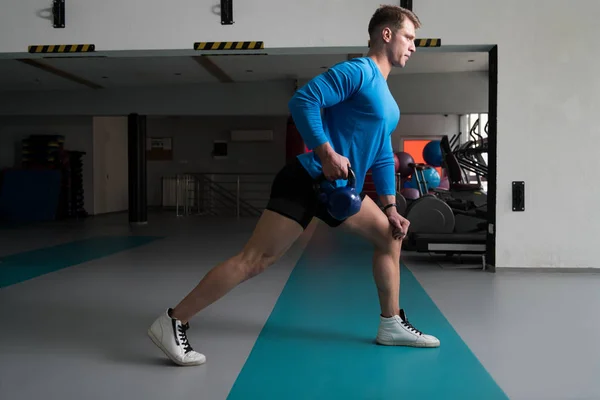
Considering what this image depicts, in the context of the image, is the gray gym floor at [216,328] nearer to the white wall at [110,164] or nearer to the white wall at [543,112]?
the white wall at [543,112]

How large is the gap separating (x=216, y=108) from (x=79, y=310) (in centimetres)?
803

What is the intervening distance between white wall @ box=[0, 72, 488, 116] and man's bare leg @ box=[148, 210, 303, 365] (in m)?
8.44

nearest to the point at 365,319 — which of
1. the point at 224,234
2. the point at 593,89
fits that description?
the point at 593,89

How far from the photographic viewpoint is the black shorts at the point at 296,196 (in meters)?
2.18

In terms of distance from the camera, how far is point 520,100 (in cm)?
479

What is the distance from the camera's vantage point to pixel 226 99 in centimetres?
1092

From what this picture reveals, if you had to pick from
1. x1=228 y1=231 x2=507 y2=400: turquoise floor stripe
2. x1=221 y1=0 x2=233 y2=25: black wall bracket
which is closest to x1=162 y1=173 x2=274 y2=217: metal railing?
x1=221 y1=0 x2=233 y2=25: black wall bracket

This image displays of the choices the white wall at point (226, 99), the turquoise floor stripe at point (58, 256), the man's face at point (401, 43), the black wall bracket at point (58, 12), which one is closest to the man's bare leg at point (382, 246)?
the man's face at point (401, 43)

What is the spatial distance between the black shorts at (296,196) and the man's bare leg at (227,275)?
0.10 feet

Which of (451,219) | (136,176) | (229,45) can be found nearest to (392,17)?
(229,45)

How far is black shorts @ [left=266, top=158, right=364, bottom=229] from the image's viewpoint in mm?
2176

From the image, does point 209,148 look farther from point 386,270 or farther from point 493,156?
point 386,270

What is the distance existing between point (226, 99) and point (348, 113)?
29.5ft

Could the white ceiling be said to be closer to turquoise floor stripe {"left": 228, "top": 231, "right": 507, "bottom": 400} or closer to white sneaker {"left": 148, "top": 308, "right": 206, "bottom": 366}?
turquoise floor stripe {"left": 228, "top": 231, "right": 507, "bottom": 400}
